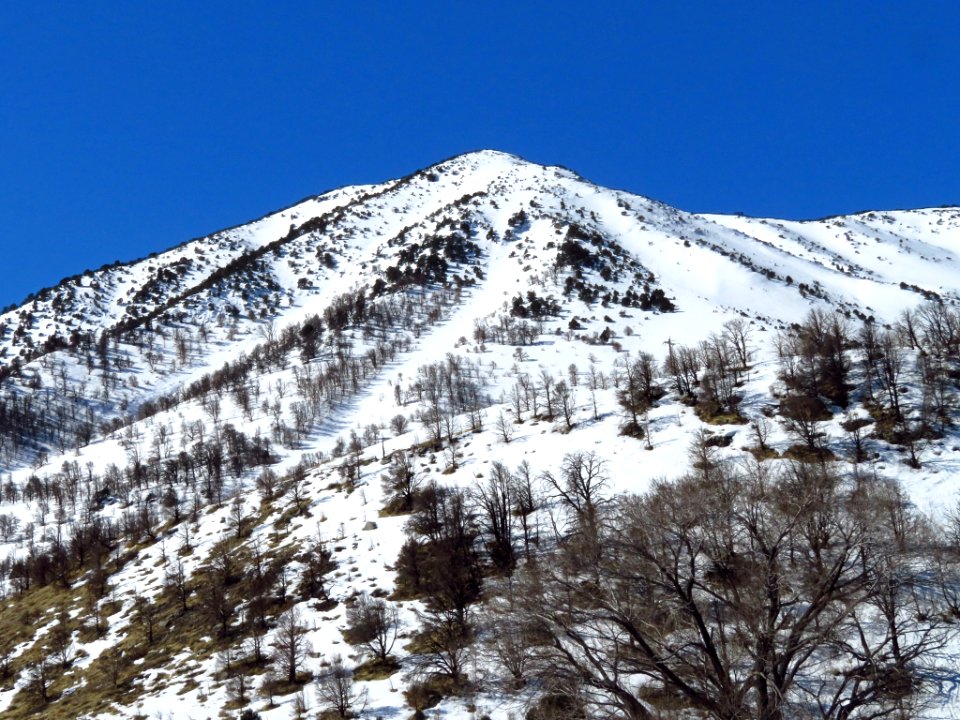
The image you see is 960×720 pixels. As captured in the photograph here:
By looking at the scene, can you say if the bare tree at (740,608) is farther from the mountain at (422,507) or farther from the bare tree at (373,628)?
the bare tree at (373,628)

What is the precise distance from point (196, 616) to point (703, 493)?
135 ft

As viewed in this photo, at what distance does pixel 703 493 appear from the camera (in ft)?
97.4

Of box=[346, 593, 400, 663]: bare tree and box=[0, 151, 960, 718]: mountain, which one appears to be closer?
box=[0, 151, 960, 718]: mountain

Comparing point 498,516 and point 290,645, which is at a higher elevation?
point 498,516

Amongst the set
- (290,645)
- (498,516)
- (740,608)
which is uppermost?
(498,516)

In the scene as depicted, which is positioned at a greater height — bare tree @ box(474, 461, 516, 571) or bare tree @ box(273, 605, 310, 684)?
bare tree @ box(474, 461, 516, 571)

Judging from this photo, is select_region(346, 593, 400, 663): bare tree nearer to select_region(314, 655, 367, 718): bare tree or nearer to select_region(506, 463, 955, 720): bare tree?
select_region(314, 655, 367, 718): bare tree

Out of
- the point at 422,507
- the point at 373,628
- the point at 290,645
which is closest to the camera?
the point at 290,645

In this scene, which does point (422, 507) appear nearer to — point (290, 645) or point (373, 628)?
point (373, 628)

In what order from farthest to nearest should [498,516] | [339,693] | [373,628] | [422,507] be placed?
[422,507]
[498,516]
[373,628]
[339,693]

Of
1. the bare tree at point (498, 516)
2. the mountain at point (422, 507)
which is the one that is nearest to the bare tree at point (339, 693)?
the mountain at point (422, 507)

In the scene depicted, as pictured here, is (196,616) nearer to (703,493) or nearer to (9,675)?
(9,675)

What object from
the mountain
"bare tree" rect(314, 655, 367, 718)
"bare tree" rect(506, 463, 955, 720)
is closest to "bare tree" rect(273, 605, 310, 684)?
the mountain

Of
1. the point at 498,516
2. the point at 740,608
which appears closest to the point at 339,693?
the point at 498,516
